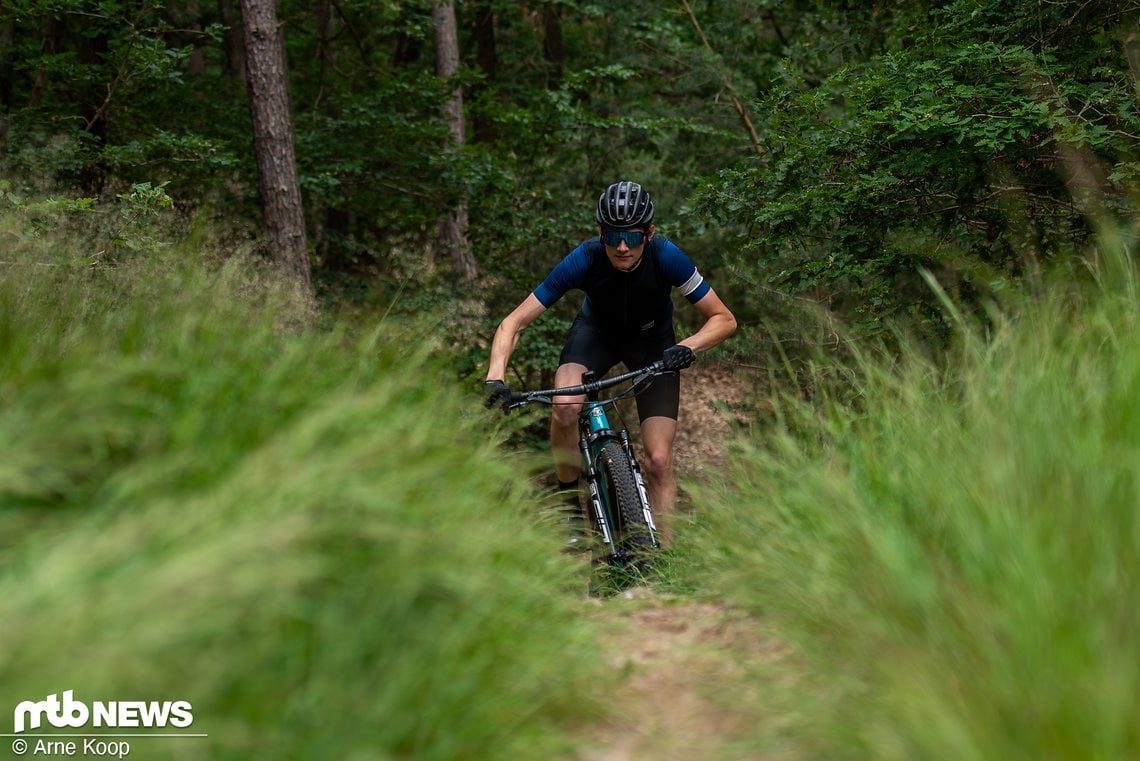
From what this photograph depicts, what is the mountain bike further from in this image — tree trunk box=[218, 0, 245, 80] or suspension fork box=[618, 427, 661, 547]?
tree trunk box=[218, 0, 245, 80]

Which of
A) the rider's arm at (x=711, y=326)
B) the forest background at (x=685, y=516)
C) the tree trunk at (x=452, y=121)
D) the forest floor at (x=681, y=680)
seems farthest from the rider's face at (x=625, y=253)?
the tree trunk at (x=452, y=121)

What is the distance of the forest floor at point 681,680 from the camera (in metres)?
2.66

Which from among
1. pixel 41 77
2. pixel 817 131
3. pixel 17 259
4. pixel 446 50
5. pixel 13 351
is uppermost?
pixel 446 50

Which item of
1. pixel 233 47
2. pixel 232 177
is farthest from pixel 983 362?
pixel 233 47

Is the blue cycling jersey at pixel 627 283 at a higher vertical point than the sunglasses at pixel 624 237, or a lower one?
lower

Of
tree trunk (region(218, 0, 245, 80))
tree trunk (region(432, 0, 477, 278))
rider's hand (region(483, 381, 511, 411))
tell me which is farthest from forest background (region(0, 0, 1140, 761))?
tree trunk (region(218, 0, 245, 80))

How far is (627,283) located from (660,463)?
1078 mm

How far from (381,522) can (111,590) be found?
2.30 ft

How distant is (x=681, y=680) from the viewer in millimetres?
3109

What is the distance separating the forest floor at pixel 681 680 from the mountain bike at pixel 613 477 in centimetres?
129

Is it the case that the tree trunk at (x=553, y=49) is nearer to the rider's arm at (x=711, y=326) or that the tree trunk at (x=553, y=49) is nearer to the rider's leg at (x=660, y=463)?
the rider's arm at (x=711, y=326)

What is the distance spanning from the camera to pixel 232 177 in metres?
11.0

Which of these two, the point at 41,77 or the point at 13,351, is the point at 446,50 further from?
the point at 13,351

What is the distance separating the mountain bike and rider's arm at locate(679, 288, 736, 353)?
0.30 metres
